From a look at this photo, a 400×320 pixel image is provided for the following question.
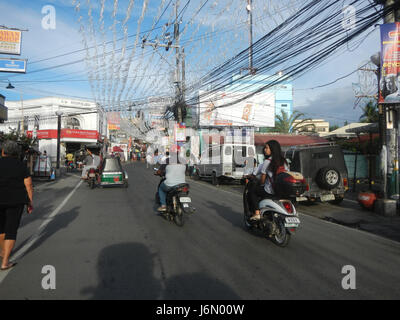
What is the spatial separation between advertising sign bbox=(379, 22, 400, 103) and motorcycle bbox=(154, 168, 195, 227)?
619 cm

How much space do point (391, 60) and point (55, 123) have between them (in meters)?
41.8

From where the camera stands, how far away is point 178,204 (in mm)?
7574

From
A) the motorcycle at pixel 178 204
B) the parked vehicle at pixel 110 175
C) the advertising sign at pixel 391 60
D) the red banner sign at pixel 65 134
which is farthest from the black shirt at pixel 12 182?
the red banner sign at pixel 65 134

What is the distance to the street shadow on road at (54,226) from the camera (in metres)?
5.92

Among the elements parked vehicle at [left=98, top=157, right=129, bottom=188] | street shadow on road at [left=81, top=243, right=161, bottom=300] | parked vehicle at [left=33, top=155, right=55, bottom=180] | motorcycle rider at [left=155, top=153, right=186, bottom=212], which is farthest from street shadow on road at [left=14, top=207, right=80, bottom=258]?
parked vehicle at [left=33, top=155, right=55, bottom=180]

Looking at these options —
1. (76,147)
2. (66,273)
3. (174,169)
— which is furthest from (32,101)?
(66,273)

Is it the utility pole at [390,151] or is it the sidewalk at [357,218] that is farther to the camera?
the utility pole at [390,151]

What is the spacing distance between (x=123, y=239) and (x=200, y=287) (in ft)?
8.91

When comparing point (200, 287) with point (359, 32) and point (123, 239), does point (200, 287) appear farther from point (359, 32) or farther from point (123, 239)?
point (359, 32)

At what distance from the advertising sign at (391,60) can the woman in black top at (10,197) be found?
906 centimetres

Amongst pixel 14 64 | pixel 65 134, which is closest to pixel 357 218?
pixel 14 64

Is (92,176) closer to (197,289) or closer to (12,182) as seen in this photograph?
(12,182)

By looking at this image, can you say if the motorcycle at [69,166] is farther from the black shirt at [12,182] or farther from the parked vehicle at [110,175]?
the black shirt at [12,182]

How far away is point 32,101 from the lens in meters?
44.7
